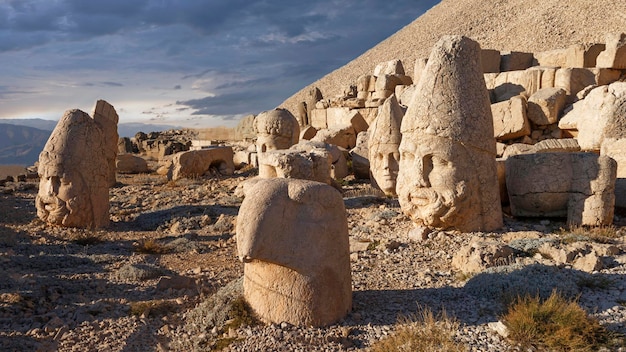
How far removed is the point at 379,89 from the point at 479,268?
54.0 ft

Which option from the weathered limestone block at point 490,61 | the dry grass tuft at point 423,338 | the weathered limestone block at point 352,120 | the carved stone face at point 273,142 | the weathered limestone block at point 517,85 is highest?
the weathered limestone block at point 490,61

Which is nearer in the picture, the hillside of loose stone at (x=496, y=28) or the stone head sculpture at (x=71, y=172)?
the stone head sculpture at (x=71, y=172)

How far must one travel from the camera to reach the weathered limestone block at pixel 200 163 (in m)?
16.2

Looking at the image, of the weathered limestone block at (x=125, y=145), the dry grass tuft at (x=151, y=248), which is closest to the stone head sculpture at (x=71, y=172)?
the dry grass tuft at (x=151, y=248)

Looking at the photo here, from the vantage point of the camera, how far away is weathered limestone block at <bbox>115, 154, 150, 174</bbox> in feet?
64.7

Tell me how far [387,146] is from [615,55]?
389 inches

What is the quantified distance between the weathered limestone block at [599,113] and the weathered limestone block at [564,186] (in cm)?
359

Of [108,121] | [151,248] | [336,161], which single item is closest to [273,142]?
[336,161]

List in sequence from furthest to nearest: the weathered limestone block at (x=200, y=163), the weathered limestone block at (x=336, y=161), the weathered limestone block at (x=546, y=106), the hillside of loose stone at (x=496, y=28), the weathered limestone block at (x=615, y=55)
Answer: the hillside of loose stone at (x=496, y=28) → the weathered limestone block at (x=615, y=55) → the weathered limestone block at (x=200, y=163) → the weathered limestone block at (x=546, y=106) → the weathered limestone block at (x=336, y=161)

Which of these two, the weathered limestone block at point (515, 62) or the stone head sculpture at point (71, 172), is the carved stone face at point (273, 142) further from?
the weathered limestone block at point (515, 62)

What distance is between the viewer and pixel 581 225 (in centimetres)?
789

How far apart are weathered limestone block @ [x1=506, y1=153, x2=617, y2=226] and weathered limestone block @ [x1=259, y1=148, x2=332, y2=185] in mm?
3808

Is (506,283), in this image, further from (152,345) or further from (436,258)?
(152,345)

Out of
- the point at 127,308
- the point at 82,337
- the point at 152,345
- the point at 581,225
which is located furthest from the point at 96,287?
the point at 581,225
